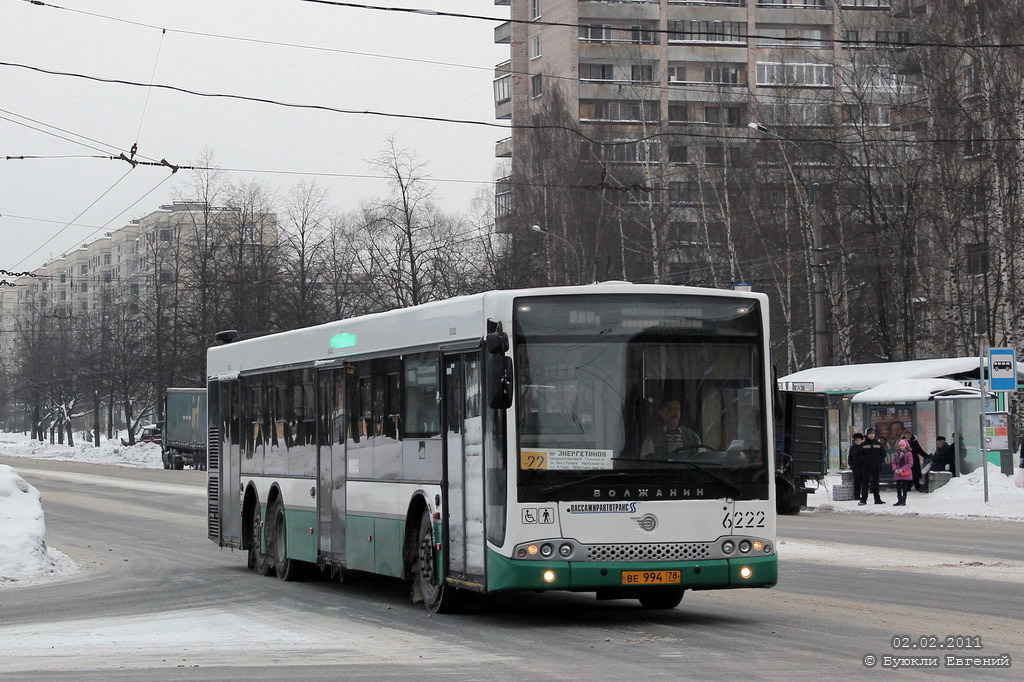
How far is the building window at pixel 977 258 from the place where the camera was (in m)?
44.7

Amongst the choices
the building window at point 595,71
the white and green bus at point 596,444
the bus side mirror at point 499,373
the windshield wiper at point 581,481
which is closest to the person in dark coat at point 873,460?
the white and green bus at point 596,444

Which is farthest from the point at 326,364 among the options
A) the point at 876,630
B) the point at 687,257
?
the point at 687,257

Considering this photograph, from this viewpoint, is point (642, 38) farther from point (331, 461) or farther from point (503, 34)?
point (331, 461)

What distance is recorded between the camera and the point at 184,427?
227 ft

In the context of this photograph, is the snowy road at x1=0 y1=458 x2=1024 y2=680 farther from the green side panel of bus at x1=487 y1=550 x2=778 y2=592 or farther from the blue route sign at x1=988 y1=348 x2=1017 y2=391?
the blue route sign at x1=988 y1=348 x2=1017 y2=391

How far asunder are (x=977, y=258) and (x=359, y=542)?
129 feet

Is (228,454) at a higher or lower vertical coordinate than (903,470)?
higher

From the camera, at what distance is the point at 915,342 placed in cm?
5084

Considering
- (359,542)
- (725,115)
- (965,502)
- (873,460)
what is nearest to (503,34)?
(725,115)

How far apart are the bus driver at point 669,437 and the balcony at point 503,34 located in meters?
73.2

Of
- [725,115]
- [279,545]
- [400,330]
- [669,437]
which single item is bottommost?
[279,545]

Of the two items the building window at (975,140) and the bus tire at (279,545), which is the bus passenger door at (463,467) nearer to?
the bus tire at (279,545)

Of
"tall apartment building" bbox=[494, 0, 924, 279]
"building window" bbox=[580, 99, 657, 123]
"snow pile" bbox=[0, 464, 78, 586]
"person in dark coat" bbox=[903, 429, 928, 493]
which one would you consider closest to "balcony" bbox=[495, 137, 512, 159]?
"tall apartment building" bbox=[494, 0, 924, 279]

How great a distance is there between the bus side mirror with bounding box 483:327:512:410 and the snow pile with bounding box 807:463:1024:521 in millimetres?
18577
